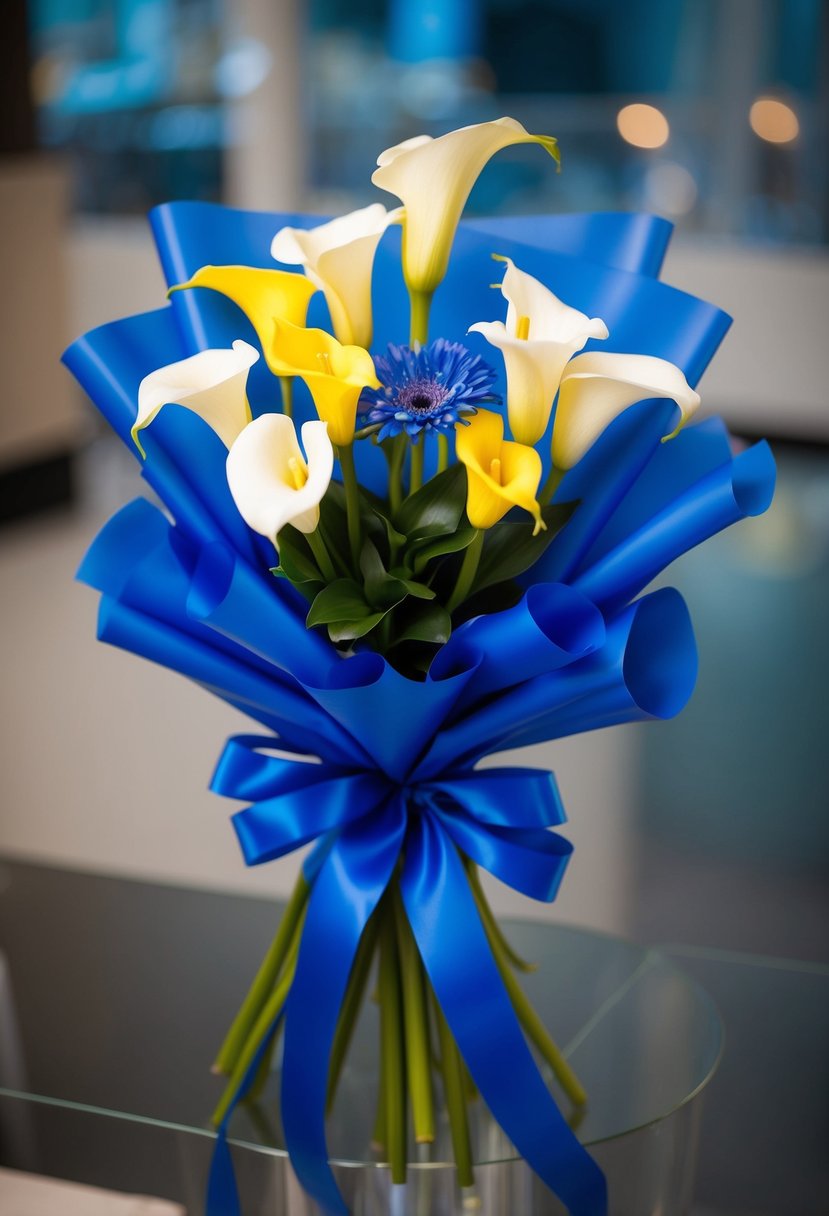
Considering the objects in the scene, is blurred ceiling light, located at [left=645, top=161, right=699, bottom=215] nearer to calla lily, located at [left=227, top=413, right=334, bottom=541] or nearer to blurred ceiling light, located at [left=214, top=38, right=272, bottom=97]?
blurred ceiling light, located at [left=214, top=38, right=272, bottom=97]

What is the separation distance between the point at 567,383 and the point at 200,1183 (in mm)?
420

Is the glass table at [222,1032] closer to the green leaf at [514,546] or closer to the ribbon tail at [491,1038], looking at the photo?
the ribbon tail at [491,1038]

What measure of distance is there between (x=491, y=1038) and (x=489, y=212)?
5.72m

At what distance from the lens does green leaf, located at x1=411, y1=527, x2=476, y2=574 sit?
0.57 metres

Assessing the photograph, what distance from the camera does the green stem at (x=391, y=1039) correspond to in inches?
24.8

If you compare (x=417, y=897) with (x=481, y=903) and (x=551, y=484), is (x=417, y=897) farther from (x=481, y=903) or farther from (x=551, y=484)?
(x=551, y=484)

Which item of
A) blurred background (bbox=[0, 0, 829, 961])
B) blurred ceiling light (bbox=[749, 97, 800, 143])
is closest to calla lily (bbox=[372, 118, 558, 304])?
blurred background (bbox=[0, 0, 829, 961])

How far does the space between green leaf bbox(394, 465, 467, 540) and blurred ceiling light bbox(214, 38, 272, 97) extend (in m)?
5.91

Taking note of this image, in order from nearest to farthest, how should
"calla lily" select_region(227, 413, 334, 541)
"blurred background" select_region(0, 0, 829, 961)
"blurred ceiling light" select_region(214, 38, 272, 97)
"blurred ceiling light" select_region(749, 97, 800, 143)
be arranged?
"calla lily" select_region(227, 413, 334, 541) → "blurred background" select_region(0, 0, 829, 961) → "blurred ceiling light" select_region(749, 97, 800, 143) → "blurred ceiling light" select_region(214, 38, 272, 97)

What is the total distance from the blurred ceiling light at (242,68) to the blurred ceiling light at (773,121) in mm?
2153

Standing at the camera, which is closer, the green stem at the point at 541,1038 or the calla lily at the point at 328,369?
the calla lily at the point at 328,369

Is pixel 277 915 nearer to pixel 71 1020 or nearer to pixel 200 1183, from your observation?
pixel 71 1020

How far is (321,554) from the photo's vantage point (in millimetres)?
583

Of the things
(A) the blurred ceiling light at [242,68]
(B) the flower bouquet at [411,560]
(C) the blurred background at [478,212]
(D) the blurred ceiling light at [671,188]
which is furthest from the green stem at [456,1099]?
(A) the blurred ceiling light at [242,68]
